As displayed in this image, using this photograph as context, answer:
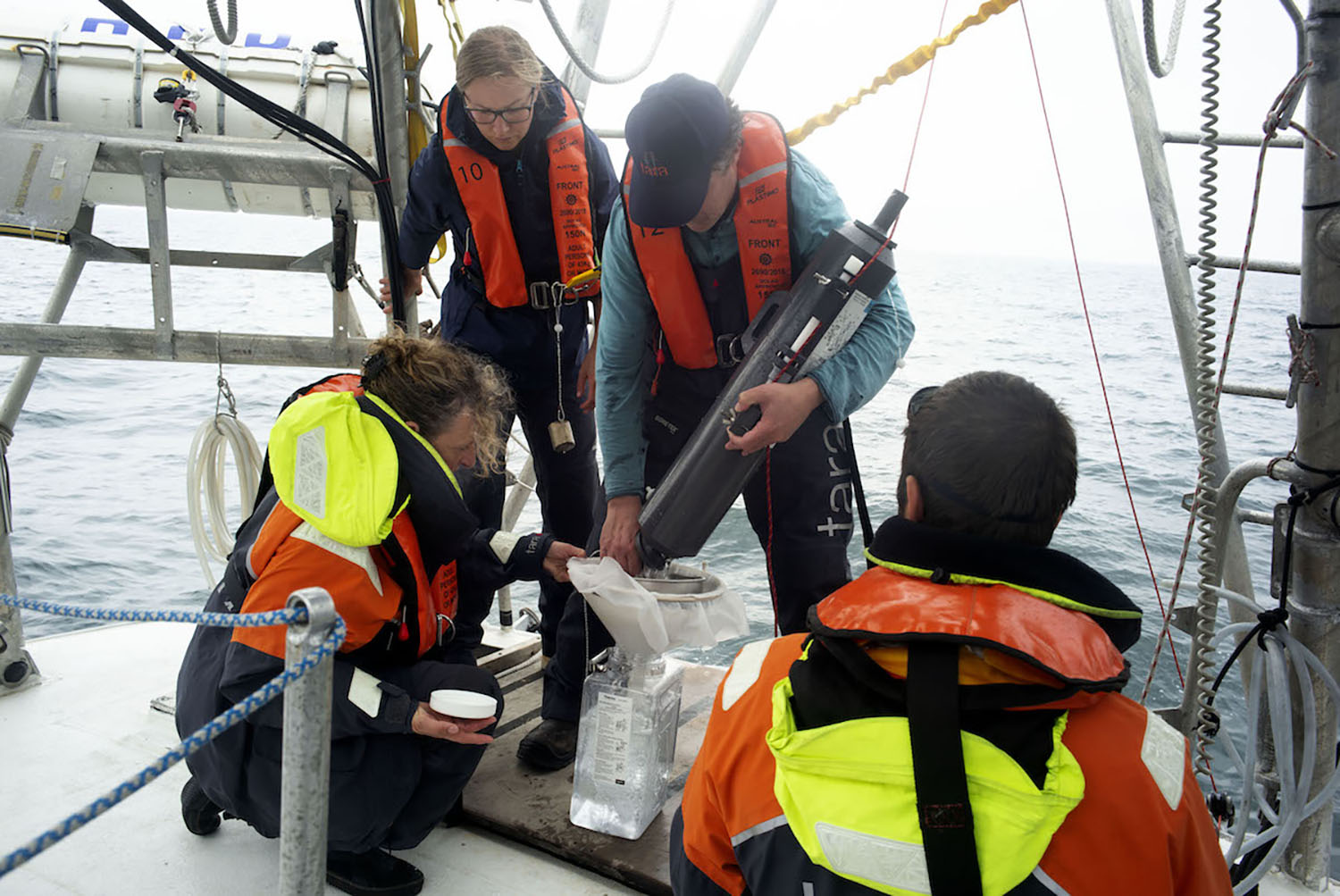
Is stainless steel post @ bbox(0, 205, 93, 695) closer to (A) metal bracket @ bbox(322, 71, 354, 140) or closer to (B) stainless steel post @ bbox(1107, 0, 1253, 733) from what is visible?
(A) metal bracket @ bbox(322, 71, 354, 140)

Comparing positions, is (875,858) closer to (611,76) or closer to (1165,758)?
(1165,758)

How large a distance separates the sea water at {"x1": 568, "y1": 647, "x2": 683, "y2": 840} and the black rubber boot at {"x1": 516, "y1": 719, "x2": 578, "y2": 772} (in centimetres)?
20

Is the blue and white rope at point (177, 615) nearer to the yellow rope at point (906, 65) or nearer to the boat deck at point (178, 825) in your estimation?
the boat deck at point (178, 825)

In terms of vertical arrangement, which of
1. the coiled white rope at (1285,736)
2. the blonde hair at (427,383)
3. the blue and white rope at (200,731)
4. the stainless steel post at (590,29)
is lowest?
the coiled white rope at (1285,736)

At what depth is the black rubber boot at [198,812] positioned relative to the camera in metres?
2.09

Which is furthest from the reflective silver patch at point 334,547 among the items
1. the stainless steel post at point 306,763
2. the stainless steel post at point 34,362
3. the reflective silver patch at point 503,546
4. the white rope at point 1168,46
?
the white rope at point 1168,46

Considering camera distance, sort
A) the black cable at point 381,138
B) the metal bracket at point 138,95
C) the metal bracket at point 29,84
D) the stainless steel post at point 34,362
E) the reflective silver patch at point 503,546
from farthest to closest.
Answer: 1. the metal bracket at point 138,95
2. the metal bracket at point 29,84
3. the stainless steel post at point 34,362
4. the black cable at point 381,138
5. the reflective silver patch at point 503,546

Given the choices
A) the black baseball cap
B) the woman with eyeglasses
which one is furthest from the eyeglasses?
the black baseball cap

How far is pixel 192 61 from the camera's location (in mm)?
2215

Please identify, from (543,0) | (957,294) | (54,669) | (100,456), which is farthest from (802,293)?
(957,294)

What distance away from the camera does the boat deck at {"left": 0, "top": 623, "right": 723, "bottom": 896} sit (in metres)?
1.96

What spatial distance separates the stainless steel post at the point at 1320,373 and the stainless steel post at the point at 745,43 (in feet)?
6.29

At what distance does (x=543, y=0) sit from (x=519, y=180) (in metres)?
0.52

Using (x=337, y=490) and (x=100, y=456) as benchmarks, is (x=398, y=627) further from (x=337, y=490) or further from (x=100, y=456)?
(x=100, y=456)
